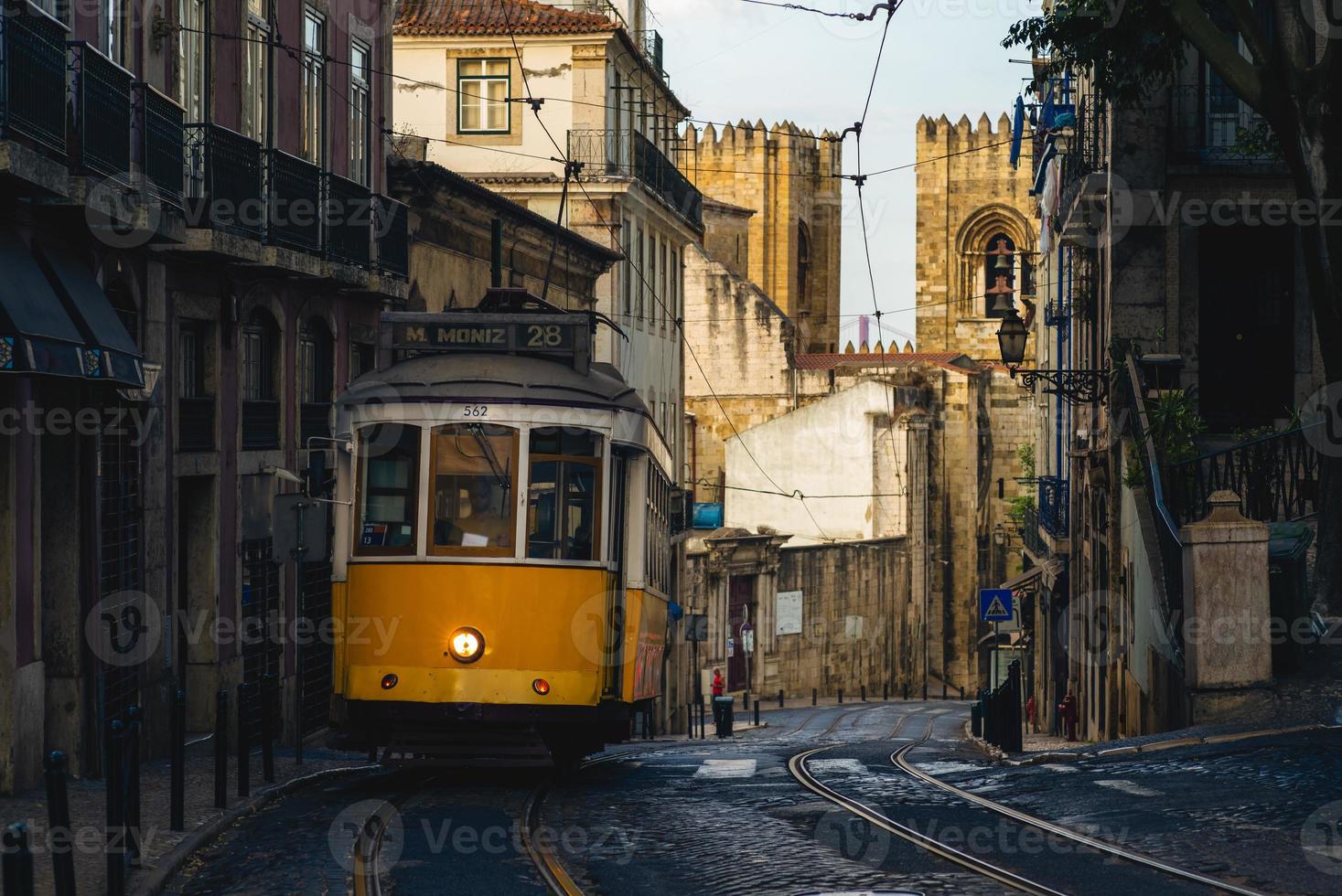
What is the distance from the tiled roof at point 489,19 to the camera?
35000mm

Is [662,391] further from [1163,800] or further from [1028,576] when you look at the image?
[1163,800]

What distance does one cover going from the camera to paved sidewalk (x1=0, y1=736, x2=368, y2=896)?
9.50m

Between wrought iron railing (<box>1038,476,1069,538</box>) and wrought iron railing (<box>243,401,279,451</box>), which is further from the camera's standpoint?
wrought iron railing (<box>1038,476,1069,538</box>)

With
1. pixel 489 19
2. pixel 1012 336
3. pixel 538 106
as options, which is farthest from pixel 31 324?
pixel 489 19

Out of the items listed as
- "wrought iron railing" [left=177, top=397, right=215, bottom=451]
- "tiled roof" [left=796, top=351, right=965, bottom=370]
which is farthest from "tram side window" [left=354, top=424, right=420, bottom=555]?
"tiled roof" [left=796, top=351, right=965, bottom=370]

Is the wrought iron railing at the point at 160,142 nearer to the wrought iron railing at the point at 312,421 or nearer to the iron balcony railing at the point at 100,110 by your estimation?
the iron balcony railing at the point at 100,110

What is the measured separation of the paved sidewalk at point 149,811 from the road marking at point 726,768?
9.90ft

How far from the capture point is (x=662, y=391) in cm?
4291

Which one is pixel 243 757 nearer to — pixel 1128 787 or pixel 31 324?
pixel 31 324

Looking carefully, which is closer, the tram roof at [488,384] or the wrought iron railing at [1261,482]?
the tram roof at [488,384]

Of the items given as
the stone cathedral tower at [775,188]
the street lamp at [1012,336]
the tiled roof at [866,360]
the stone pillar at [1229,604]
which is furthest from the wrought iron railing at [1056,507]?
the stone cathedral tower at [775,188]

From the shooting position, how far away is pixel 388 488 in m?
13.2

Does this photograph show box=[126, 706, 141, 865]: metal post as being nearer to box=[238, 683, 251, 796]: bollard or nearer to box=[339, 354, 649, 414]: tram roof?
box=[238, 683, 251, 796]: bollard

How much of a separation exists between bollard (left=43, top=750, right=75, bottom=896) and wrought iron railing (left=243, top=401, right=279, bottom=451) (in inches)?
439
